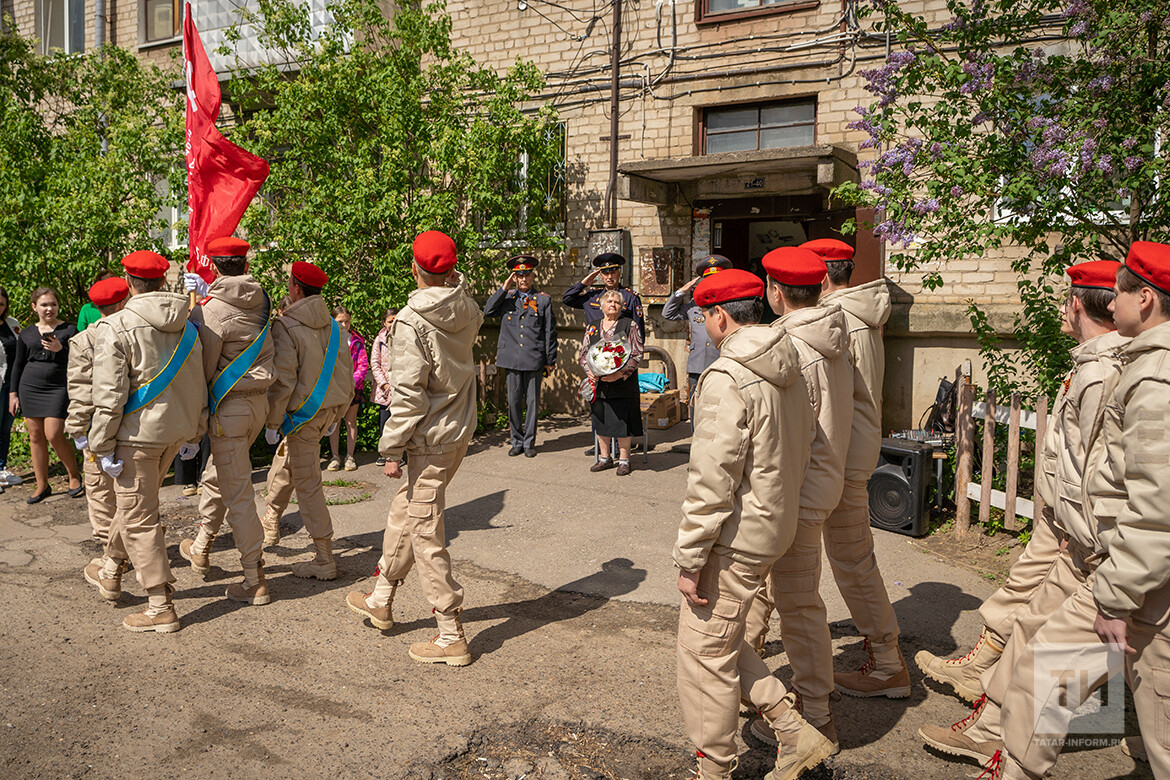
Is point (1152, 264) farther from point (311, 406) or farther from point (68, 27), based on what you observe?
point (68, 27)

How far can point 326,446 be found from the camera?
9906 millimetres

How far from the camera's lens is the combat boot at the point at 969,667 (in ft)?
13.4

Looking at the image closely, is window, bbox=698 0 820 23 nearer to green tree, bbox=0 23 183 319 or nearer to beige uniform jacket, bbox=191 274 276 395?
green tree, bbox=0 23 183 319

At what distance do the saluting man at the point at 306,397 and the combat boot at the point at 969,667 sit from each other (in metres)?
3.82

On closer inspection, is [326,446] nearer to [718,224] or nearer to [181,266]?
[718,224]

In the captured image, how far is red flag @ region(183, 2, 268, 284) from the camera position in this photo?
7508 millimetres

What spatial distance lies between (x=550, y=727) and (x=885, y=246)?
26.4 feet

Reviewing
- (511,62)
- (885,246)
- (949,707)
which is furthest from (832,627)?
(511,62)

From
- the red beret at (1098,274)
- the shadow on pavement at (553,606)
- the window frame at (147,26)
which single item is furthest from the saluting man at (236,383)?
the window frame at (147,26)

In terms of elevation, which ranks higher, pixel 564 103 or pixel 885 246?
pixel 564 103

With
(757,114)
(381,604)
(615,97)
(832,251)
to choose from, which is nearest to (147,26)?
(615,97)

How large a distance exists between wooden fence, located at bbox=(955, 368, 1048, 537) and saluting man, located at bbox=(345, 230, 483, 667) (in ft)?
13.1

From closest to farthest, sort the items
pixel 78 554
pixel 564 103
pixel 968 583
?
pixel 968 583, pixel 78 554, pixel 564 103

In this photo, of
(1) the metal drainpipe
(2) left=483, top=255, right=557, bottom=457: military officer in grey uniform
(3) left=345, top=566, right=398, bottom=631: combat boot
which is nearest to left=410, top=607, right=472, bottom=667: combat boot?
(3) left=345, top=566, right=398, bottom=631: combat boot
